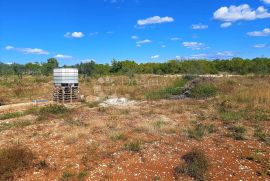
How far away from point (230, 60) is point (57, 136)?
53916mm

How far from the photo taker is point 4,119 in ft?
40.0

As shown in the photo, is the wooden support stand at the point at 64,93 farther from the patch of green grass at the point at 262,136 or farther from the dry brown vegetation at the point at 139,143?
the patch of green grass at the point at 262,136

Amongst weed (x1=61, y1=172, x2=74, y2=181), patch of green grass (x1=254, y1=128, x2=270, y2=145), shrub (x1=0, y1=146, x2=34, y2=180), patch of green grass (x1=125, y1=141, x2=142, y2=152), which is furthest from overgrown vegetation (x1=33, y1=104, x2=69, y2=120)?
patch of green grass (x1=254, y1=128, x2=270, y2=145)

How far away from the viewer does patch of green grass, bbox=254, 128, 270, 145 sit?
822cm

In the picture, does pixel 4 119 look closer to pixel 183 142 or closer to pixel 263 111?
pixel 183 142

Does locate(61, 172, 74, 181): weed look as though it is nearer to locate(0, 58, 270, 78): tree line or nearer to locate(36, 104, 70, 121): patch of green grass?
locate(36, 104, 70, 121): patch of green grass

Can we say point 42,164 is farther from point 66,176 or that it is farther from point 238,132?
point 238,132

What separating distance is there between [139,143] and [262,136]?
3.86 m

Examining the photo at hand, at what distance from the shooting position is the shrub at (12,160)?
6.39 metres

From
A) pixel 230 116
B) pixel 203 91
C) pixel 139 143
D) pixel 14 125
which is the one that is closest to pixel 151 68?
pixel 203 91

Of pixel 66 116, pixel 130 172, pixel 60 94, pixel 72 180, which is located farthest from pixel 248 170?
pixel 60 94

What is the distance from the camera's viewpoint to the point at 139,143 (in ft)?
26.8

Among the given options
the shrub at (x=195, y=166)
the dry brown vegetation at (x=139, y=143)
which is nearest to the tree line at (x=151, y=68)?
the dry brown vegetation at (x=139, y=143)

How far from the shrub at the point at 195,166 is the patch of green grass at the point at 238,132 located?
207cm
